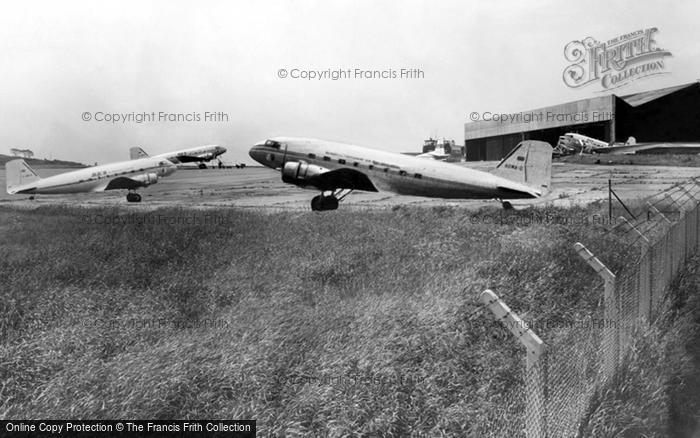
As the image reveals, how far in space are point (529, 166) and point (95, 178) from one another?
761 cm

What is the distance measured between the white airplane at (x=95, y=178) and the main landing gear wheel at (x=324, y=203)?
2.43 meters

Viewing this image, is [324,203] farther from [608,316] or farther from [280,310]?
[608,316]

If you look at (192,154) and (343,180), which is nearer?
(343,180)

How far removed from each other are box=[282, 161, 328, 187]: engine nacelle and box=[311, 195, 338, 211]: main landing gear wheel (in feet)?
1.47

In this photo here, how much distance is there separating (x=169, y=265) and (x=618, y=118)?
32.3 meters

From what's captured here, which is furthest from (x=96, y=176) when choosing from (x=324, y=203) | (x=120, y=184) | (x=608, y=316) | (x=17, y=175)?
(x=608, y=316)

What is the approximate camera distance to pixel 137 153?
7.73 m

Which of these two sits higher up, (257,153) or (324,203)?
(257,153)

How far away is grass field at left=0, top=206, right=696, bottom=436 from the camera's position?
17.3 ft

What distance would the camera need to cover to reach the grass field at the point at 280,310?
17.3 ft

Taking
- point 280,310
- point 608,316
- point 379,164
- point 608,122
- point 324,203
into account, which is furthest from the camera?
point 608,122

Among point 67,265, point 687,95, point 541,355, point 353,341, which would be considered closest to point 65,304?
point 67,265

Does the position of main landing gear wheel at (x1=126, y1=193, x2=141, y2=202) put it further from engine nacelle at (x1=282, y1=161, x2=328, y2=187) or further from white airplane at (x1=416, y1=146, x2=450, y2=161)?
white airplane at (x1=416, y1=146, x2=450, y2=161)

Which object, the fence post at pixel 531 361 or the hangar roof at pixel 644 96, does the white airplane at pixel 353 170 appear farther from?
the hangar roof at pixel 644 96
